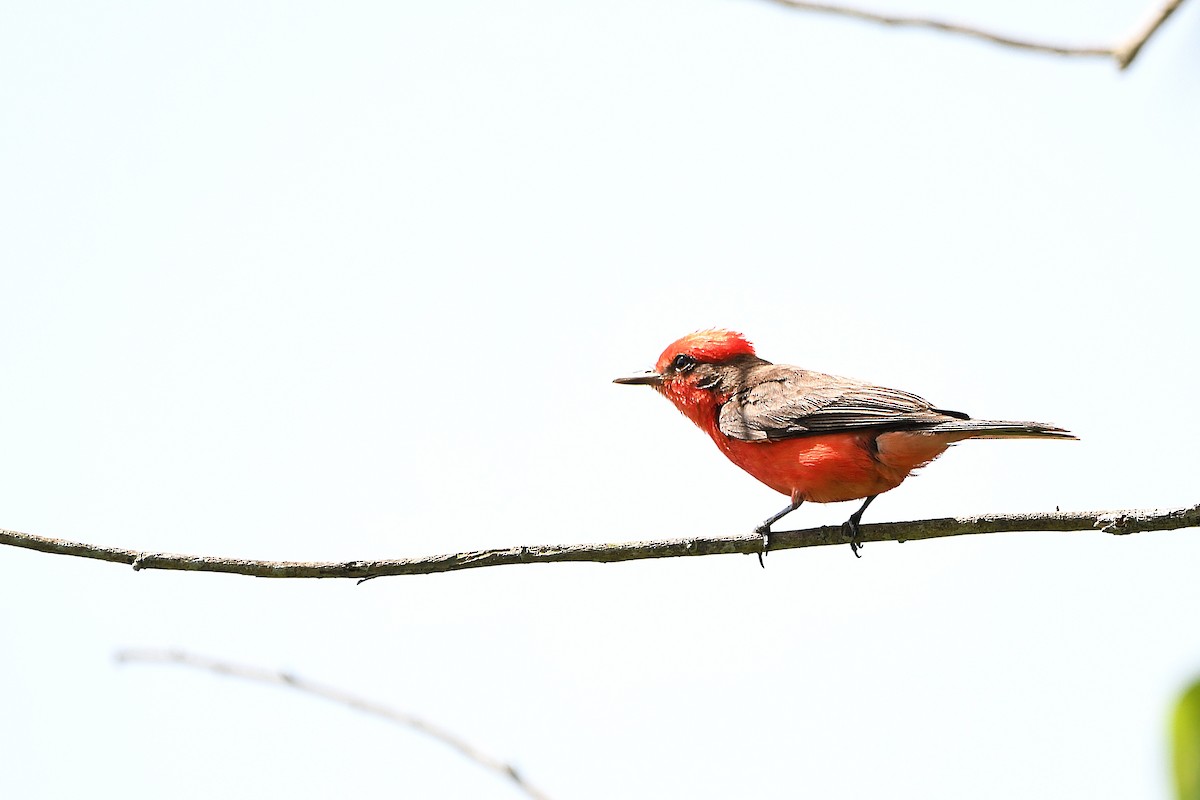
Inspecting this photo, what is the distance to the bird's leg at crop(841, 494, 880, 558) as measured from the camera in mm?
5073

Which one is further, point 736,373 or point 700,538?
point 736,373

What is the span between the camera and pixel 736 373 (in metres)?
7.50

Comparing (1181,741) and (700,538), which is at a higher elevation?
(700,538)

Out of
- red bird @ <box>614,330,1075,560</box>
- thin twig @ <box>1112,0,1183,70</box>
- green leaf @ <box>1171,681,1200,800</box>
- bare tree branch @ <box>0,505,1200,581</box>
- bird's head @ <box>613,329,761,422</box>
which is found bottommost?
green leaf @ <box>1171,681,1200,800</box>

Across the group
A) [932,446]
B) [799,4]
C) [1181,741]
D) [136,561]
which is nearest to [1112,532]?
[932,446]

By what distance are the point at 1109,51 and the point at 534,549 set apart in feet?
8.78

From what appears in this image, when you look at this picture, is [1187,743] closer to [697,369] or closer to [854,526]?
[854,526]

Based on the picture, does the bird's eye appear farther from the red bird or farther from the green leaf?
the green leaf

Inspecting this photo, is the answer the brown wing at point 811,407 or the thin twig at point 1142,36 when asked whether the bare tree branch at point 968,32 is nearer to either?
the thin twig at point 1142,36

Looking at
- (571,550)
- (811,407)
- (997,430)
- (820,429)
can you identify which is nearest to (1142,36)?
(571,550)

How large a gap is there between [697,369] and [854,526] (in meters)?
2.51

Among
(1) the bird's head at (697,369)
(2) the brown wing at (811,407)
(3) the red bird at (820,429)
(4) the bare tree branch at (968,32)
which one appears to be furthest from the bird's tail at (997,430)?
(4) the bare tree branch at (968,32)

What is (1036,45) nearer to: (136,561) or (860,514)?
(136,561)

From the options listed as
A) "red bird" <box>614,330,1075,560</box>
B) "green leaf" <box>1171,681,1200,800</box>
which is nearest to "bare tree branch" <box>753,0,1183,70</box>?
"green leaf" <box>1171,681,1200,800</box>
